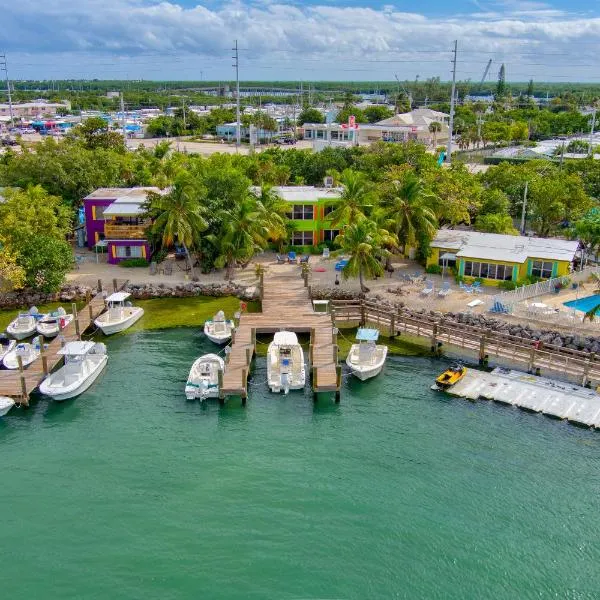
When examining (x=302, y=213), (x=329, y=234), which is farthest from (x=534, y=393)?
(x=302, y=213)

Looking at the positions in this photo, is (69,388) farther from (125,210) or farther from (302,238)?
(302,238)

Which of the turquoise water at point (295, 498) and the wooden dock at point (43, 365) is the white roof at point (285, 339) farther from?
the wooden dock at point (43, 365)

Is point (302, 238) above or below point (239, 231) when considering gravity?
below

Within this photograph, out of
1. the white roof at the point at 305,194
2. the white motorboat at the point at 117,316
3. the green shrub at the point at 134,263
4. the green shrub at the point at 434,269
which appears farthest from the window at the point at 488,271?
the green shrub at the point at 134,263

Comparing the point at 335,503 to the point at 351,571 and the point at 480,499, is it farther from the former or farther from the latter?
the point at 480,499

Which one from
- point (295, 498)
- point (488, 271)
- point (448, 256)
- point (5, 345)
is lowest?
point (295, 498)

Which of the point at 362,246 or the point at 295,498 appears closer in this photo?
the point at 295,498
